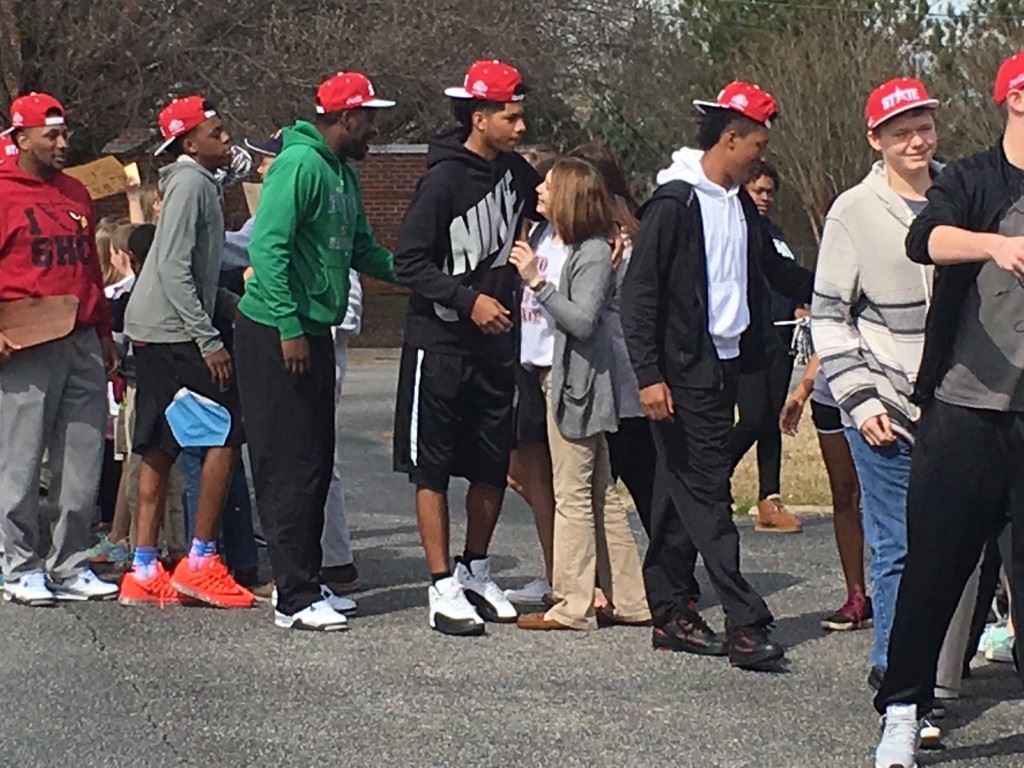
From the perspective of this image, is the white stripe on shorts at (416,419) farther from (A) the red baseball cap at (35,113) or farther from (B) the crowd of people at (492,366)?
(A) the red baseball cap at (35,113)

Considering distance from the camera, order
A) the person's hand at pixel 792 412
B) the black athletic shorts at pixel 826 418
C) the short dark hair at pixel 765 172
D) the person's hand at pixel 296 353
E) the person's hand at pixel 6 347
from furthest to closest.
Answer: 1. the short dark hair at pixel 765 172
2. the person's hand at pixel 792 412
3. the person's hand at pixel 6 347
4. the black athletic shorts at pixel 826 418
5. the person's hand at pixel 296 353

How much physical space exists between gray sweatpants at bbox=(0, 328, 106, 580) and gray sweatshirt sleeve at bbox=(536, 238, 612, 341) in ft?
7.19

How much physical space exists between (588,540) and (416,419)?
84cm

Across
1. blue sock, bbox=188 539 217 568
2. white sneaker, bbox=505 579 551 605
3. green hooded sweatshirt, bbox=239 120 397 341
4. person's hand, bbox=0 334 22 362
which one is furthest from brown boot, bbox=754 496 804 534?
person's hand, bbox=0 334 22 362

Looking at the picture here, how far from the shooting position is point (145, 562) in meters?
8.30

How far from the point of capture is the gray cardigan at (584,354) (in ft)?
24.6

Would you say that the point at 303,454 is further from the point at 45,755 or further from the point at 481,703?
the point at 45,755

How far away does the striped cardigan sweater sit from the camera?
600cm

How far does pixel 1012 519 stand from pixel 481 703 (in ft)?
6.41

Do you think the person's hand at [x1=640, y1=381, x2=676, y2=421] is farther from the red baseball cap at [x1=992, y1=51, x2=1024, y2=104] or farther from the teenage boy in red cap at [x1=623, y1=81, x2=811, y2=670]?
→ the red baseball cap at [x1=992, y1=51, x2=1024, y2=104]

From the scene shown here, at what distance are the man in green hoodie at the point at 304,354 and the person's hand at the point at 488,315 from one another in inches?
24.8

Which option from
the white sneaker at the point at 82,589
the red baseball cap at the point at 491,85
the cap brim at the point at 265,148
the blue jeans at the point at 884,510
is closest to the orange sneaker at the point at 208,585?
→ the white sneaker at the point at 82,589

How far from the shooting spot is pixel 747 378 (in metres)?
8.96

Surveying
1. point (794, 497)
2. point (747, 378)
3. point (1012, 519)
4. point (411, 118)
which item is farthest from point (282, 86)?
point (1012, 519)
